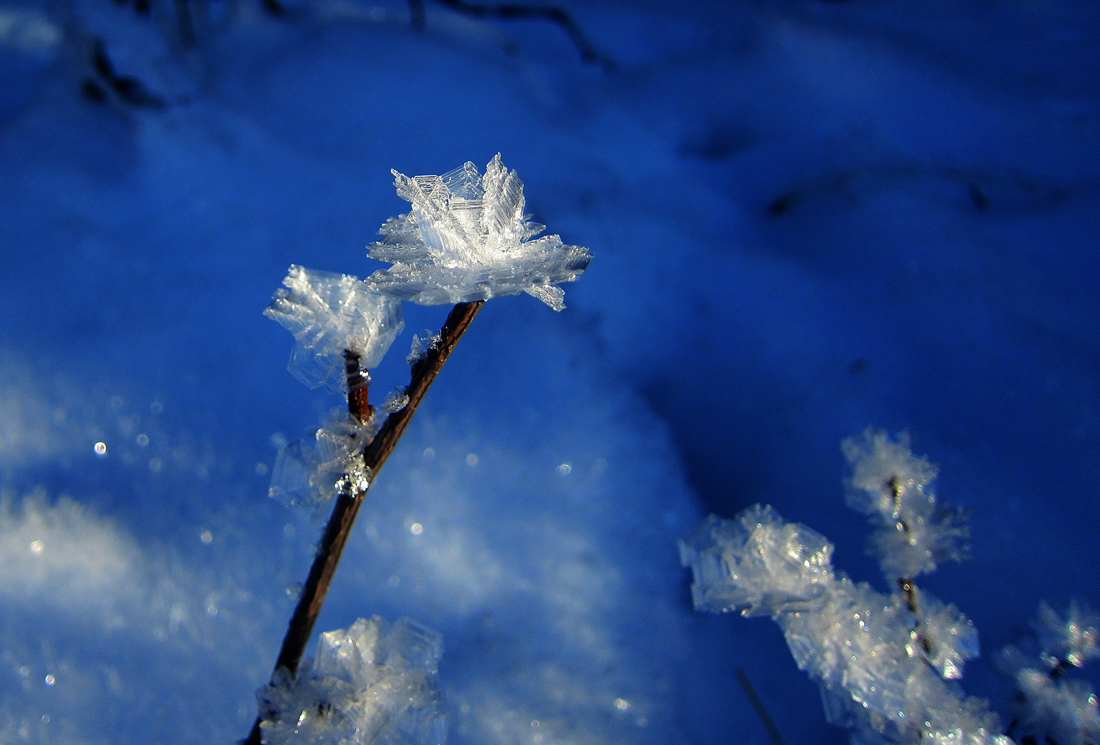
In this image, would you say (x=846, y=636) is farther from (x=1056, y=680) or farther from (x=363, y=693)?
(x=363, y=693)

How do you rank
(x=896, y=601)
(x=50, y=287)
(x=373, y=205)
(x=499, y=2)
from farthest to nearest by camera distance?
(x=499, y=2) → (x=373, y=205) → (x=50, y=287) → (x=896, y=601)

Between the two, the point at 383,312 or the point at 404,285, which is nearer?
the point at 404,285

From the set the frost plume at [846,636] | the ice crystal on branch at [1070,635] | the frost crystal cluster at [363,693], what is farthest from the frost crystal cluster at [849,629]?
the frost crystal cluster at [363,693]

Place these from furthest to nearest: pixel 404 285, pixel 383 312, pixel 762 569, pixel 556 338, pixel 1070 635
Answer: pixel 556 338 < pixel 1070 635 < pixel 762 569 < pixel 383 312 < pixel 404 285

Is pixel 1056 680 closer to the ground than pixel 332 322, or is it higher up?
closer to the ground

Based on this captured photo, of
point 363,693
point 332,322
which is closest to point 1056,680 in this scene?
point 363,693

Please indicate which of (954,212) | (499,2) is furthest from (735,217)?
(499,2)

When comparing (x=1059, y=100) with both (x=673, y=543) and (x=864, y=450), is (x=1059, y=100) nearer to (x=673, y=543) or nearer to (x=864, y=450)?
(x=864, y=450)
